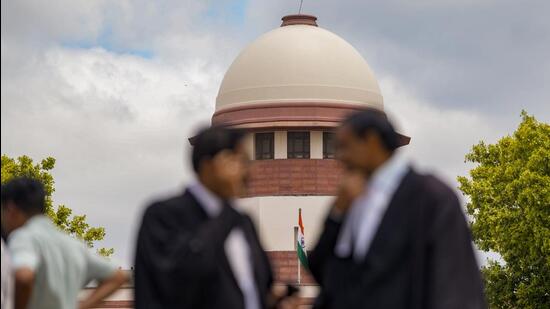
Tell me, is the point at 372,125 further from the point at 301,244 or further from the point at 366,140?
the point at 301,244

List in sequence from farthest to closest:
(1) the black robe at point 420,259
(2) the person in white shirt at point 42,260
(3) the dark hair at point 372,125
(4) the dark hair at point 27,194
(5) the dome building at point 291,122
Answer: (5) the dome building at point 291,122
(4) the dark hair at point 27,194
(2) the person in white shirt at point 42,260
(3) the dark hair at point 372,125
(1) the black robe at point 420,259

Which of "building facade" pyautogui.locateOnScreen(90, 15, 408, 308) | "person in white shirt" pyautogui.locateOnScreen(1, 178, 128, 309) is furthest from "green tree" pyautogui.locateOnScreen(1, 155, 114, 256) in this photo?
"person in white shirt" pyautogui.locateOnScreen(1, 178, 128, 309)

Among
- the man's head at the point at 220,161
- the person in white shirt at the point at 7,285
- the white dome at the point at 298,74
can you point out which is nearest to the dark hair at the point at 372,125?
the man's head at the point at 220,161

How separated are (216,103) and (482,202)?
1107cm

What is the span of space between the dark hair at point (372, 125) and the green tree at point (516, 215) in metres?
35.8

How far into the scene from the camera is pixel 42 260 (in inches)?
336

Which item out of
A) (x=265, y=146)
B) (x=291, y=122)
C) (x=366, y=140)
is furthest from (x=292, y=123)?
(x=366, y=140)

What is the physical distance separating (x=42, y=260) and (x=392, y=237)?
2.42 metres

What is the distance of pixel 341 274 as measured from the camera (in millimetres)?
7133

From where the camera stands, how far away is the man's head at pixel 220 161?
7.42 metres

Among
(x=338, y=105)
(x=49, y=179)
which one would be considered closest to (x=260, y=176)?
(x=338, y=105)

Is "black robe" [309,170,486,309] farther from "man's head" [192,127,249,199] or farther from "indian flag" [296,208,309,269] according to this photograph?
"indian flag" [296,208,309,269]

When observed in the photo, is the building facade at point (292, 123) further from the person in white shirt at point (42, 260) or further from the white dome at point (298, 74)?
the person in white shirt at point (42, 260)

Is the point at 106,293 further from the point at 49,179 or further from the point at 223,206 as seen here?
the point at 49,179
